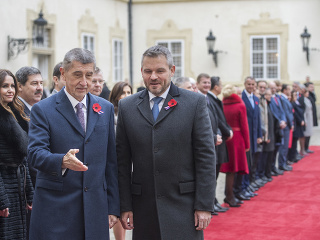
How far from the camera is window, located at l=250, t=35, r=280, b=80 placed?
23891 millimetres

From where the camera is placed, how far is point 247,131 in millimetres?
9008

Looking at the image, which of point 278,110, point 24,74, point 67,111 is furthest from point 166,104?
point 278,110

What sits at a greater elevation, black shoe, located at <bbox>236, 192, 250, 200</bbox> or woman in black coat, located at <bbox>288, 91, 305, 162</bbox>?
woman in black coat, located at <bbox>288, 91, 305, 162</bbox>

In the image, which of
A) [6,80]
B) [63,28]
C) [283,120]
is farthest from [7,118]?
[63,28]

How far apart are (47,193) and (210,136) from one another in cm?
113

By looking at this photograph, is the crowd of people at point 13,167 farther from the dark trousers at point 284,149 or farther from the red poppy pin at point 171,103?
the dark trousers at point 284,149

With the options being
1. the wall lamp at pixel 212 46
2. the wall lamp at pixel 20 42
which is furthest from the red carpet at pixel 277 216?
the wall lamp at pixel 212 46

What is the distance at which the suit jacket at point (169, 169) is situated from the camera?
3869 mm

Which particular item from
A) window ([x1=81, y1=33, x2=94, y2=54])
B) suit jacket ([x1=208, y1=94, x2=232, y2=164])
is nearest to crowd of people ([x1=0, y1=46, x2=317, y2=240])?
suit jacket ([x1=208, y1=94, x2=232, y2=164])

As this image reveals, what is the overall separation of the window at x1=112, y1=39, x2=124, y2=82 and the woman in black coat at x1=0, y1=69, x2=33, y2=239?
17.9 meters

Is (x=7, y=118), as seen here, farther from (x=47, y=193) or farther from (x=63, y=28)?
(x=63, y=28)

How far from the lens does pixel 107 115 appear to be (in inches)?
154

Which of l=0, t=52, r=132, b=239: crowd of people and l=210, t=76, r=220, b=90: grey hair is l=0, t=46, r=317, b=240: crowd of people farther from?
l=210, t=76, r=220, b=90: grey hair

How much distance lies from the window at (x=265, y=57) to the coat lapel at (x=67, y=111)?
20774 mm
